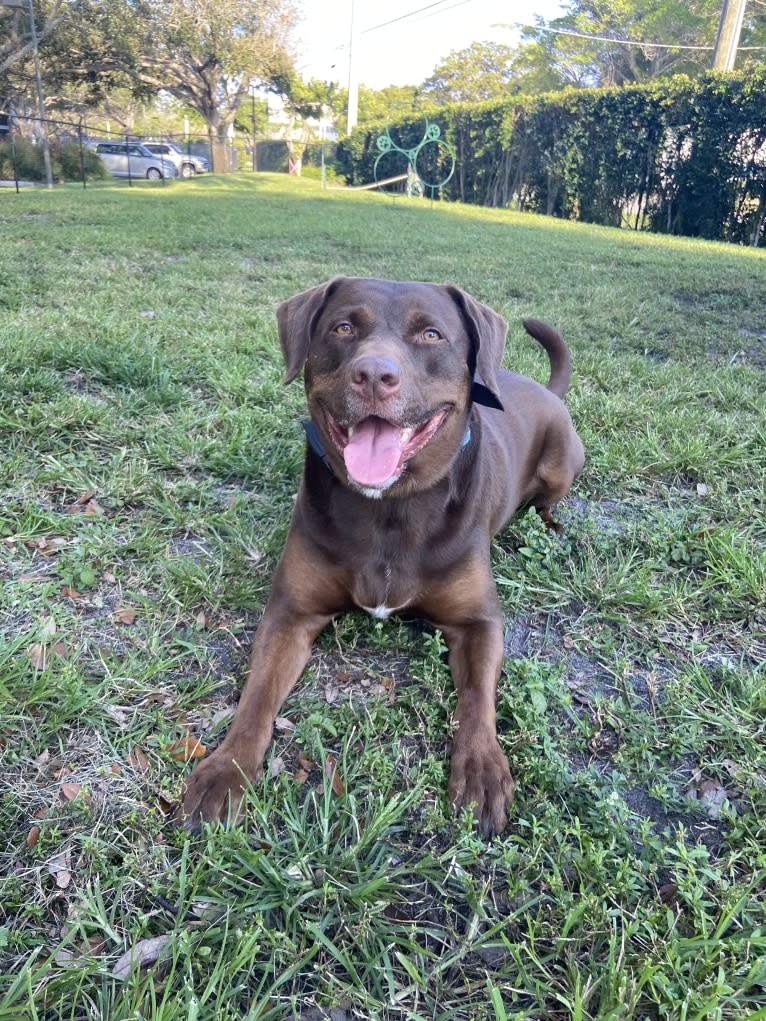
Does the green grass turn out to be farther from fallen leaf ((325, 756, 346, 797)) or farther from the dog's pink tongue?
the dog's pink tongue

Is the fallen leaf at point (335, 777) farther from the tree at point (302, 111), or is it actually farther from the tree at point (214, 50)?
the tree at point (302, 111)

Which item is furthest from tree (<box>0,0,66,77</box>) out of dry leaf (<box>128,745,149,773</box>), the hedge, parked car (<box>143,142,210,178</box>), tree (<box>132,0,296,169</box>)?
dry leaf (<box>128,745,149,773</box>)

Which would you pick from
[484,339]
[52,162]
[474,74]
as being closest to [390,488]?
[484,339]

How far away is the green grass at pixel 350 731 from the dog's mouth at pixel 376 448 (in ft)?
2.00

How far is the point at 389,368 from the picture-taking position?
2.23 metres

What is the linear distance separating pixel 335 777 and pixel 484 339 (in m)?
1.60

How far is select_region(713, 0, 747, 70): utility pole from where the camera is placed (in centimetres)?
1927

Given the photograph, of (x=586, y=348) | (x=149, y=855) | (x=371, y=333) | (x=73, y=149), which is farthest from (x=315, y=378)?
(x=73, y=149)

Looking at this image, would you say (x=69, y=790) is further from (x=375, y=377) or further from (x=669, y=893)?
(x=669, y=893)

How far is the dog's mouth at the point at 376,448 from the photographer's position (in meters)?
2.36

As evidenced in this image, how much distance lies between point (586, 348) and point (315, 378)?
12.9 feet

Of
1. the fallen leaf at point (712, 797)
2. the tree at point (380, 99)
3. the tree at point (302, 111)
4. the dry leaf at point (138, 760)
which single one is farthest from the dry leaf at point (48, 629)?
the tree at point (380, 99)

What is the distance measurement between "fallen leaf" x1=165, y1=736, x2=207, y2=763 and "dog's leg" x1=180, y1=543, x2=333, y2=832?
0.09 metres

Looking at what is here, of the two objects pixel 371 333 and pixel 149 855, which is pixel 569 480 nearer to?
pixel 371 333
